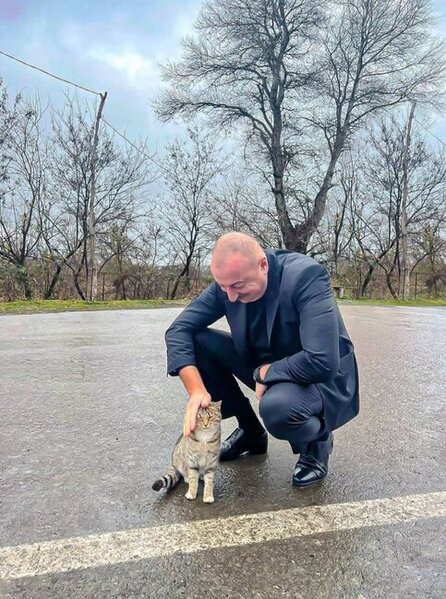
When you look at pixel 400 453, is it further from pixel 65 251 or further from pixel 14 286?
pixel 65 251

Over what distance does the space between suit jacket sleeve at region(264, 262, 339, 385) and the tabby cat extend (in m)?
0.31

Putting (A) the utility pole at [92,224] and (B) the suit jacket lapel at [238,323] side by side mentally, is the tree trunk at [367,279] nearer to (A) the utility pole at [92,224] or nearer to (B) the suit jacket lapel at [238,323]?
(A) the utility pole at [92,224]

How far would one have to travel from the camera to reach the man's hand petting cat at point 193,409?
6.75 ft

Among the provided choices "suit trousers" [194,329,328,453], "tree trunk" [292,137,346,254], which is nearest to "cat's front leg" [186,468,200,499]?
"suit trousers" [194,329,328,453]

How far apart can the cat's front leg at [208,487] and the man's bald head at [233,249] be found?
87cm

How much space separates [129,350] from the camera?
5816 mm

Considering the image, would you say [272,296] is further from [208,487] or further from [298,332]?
[208,487]

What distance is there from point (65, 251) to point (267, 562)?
1833cm

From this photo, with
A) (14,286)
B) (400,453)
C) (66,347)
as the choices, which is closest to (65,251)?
(14,286)

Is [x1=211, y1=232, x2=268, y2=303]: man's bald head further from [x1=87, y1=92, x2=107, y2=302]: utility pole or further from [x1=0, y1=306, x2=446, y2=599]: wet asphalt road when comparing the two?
[x1=87, y1=92, x2=107, y2=302]: utility pole

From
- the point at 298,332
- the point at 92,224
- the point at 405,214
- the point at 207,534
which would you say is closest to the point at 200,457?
the point at 207,534

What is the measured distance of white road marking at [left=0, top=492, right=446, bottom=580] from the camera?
1.60m

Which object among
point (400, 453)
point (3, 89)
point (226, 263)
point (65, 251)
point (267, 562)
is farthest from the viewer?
point (65, 251)

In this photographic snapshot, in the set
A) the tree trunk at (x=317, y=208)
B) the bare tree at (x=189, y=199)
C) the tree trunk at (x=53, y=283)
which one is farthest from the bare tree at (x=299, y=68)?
the tree trunk at (x=53, y=283)
